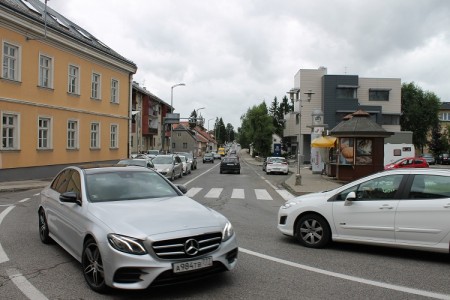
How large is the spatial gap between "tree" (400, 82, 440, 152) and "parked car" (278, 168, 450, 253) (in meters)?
72.1

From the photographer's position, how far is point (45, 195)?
24.5 ft

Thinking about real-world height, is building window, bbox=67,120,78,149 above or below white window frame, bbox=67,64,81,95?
below

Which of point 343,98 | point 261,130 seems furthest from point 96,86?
point 261,130

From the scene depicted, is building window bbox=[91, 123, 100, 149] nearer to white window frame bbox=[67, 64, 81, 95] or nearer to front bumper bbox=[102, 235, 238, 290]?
white window frame bbox=[67, 64, 81, 95]

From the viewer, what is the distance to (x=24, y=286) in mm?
5039

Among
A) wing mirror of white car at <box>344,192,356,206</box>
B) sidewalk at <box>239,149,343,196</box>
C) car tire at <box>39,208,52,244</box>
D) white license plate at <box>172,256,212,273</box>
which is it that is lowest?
sidewalk at <box>239,149,343,196</box>

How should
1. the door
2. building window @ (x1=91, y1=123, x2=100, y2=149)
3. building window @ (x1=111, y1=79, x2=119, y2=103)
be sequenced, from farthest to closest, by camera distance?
building window @ (x1=111, y1=79, x2=119, y2=103) < building window @ (x1=91, y1=123, x2=100, y2=149) < the door

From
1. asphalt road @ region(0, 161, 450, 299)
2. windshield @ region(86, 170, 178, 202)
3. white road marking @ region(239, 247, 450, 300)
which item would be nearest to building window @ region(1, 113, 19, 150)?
asphalt road @ region(0, 161, 450, 299)

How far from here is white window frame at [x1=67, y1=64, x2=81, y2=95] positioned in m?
26.0

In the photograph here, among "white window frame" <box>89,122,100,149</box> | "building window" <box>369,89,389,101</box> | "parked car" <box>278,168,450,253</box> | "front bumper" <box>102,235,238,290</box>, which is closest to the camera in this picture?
"front bumper" <box>102,235,238,290</box>

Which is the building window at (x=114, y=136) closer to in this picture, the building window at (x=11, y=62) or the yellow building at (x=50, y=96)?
the yellow building at (x=50, y=96)

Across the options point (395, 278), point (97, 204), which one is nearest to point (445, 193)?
point (395, 278)

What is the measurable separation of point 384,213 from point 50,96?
21824 millimetres

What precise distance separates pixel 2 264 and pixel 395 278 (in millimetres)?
5459
